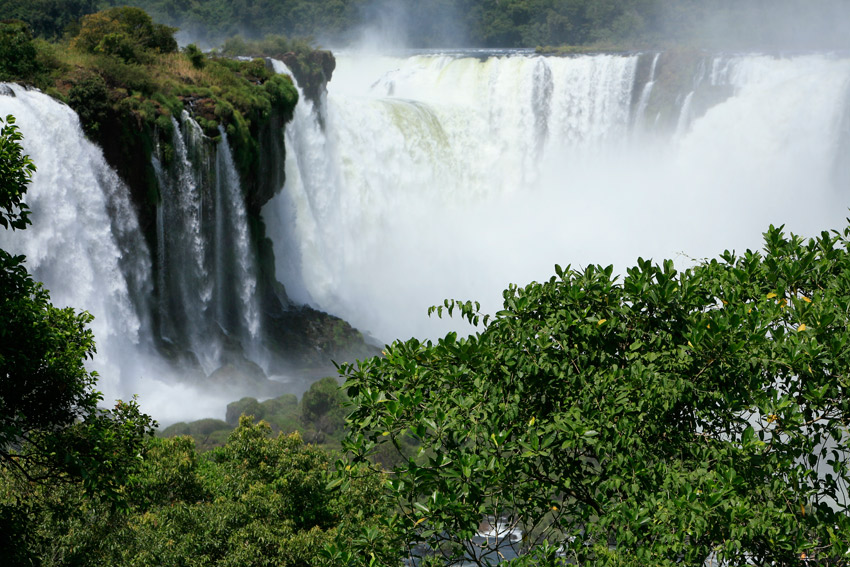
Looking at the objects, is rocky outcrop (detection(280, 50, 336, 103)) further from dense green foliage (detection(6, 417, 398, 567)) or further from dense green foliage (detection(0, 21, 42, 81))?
dense green foliage (detection(6, 417, 398, 567))

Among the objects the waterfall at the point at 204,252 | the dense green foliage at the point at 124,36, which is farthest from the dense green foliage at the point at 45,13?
the waterfall at the point at 204,252

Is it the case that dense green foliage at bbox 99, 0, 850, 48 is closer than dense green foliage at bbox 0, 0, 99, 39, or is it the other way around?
dense green foliage at bbox 0, 0, 99, 39

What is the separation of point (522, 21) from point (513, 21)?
0.70 meters

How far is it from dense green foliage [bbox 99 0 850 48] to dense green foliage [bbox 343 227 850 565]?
179 feet

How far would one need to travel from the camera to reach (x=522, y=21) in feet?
223

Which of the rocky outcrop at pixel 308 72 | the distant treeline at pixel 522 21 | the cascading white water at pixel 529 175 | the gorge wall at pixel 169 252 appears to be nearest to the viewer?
the gorge wall at pixel 169 252

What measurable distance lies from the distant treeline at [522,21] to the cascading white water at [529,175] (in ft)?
53.9

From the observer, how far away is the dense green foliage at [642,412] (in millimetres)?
5340

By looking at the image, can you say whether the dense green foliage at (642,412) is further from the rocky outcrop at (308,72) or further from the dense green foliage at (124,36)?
the rocky outcrop at (308,72)

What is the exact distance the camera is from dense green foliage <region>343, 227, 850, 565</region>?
210 inches

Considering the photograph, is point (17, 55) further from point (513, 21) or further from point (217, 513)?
point (513, 21)

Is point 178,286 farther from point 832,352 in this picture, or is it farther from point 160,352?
point 832,352

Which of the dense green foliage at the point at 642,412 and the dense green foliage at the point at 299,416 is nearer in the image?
the dense green foliage at the point at 642,412

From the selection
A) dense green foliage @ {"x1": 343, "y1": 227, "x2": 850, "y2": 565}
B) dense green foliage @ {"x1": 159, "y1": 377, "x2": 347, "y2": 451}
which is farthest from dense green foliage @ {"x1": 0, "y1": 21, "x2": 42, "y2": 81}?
dense green foliage @ {"x1": 343, "y1": 227, "x2": 850, "y2": 565}
